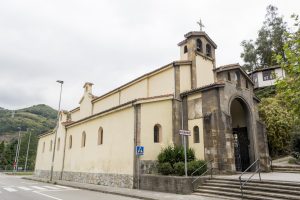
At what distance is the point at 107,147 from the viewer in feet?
63.4

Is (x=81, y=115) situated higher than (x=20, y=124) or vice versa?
(x=20, y=124)

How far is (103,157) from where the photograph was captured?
1958 centimetres

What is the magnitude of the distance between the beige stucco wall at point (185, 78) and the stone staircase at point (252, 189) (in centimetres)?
772

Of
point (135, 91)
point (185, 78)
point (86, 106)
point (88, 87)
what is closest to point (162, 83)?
point (185, 78)

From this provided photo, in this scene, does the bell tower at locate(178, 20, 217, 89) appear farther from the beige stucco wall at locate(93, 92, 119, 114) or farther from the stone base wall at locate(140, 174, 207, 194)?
the beige stucco wall at locate(93, 92, 119, 114)

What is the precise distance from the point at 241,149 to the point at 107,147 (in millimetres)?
10948

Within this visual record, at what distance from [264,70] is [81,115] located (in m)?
32.8

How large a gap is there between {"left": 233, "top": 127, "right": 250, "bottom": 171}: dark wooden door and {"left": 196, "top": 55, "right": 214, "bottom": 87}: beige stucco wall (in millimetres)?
4950

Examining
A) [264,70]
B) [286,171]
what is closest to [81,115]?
[286,171]

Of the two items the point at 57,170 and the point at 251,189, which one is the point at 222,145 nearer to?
the point at 251,189

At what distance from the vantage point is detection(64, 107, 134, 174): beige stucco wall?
1698cm

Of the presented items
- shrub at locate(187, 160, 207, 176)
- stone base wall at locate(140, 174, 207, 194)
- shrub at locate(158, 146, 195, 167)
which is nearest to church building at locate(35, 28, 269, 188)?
shrub at locate(158, 146, 195, 167)

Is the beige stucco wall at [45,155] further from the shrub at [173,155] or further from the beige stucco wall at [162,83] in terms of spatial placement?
the shrub at [173,155]

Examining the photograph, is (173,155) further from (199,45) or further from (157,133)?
(199,45)
